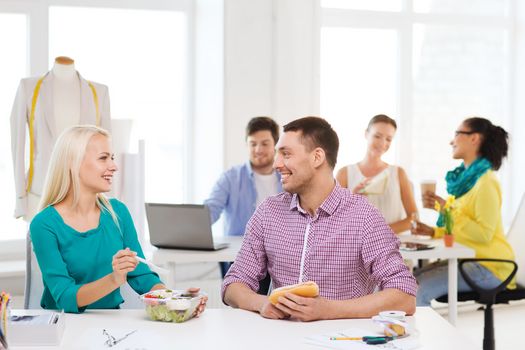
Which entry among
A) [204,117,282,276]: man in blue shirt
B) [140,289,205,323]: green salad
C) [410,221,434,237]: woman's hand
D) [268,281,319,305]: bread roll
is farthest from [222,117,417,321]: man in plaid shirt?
[410,221,434,237]: woman's hand

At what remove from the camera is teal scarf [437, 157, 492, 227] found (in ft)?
15.2

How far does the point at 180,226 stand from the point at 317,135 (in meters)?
1.35

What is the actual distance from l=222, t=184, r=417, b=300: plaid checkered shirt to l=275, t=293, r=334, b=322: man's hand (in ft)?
0.89

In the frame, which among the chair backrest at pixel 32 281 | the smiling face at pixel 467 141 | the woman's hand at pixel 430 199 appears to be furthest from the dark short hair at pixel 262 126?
the chair backrest at pixel 32 281

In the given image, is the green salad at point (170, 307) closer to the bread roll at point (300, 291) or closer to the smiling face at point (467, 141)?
the bread roll at point (300, 291)

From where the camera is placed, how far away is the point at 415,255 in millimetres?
4133

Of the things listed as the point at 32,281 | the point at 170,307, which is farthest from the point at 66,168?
the point at 170,307

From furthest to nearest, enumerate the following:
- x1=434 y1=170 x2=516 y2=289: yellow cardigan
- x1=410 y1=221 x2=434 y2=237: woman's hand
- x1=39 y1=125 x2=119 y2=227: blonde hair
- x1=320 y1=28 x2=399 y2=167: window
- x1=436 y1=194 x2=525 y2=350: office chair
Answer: x1=320 y1=28 x2=399 y2=167: window
x1=410 y1=221 x2=434 y2=237: woman's hand
x1=434 y1=170 x2=516 y2=289: yellow cardigan
x1=436 y1=194 x2=525 y2=350: office chair
x1=39 y1=125 x2=119 y2=227: blonde hair

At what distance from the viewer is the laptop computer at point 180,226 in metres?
3.95

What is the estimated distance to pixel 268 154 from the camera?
4613 millimetres

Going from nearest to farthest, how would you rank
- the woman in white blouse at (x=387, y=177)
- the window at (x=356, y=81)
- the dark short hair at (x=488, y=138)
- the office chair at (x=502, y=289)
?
1. the office chair at (x=502, y=289)
2. the dark short hair at (x=488, y=138)
3. the woman in white blouse at (x=387, y=177)
4. the window at (x=356, y=81)

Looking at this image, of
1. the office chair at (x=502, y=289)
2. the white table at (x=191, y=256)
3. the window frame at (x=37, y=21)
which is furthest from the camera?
the window frame at (x=37, y=21)

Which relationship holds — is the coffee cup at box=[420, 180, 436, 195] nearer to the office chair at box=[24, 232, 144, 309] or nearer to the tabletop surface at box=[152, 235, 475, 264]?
the tabletop surface at box=[152, 235, 475, 264]

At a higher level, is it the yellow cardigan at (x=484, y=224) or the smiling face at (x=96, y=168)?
the smiling face at (x=96, y=168)
